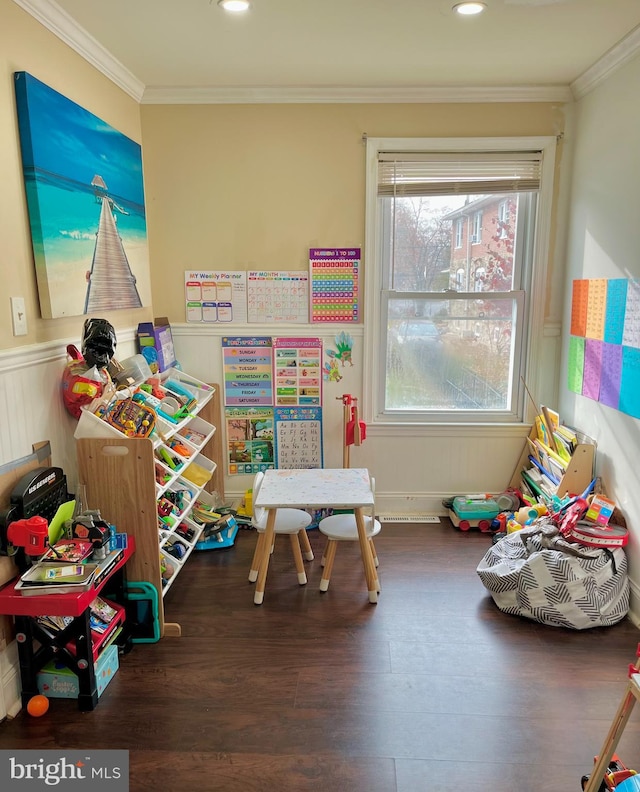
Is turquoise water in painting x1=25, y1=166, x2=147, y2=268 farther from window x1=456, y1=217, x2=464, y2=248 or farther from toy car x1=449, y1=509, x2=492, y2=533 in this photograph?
toy car x1=449, y1=509, x2=492, y2=533

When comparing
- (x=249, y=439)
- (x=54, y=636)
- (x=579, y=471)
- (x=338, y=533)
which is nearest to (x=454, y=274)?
(x=579, y=471)

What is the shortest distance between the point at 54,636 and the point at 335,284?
2270 mm

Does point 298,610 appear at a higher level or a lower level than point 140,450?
lower

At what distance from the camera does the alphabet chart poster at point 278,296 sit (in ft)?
10.8

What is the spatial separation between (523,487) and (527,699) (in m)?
1.63

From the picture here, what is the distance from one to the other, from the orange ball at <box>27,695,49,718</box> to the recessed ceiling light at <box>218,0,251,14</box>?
262 centimetres

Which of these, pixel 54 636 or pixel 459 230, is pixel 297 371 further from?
pixel 54 636

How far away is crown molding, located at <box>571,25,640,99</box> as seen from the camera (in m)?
2.44

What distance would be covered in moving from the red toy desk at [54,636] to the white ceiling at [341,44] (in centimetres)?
209

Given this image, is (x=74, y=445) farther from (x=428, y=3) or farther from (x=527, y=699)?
(x=428, y=3)

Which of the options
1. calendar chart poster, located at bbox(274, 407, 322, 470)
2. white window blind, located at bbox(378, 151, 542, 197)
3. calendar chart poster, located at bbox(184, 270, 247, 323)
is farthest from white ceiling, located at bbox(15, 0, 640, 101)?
calendar chart poster, located at bbox(274, 407, 322, 470)

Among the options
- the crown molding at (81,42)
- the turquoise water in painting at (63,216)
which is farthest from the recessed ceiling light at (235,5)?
the turquoise water in painting at (63,216)

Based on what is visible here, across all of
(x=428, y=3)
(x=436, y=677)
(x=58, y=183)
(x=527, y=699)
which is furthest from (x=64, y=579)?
(x=428, y=3)

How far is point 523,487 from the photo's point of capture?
3.43 meters
